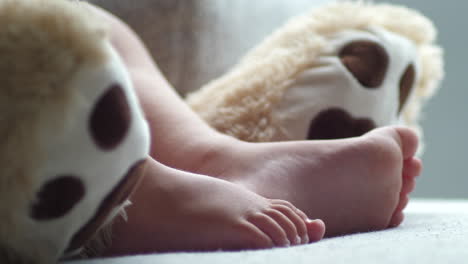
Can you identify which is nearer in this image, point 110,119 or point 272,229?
point 110,119

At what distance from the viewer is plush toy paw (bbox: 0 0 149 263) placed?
0.95 feet

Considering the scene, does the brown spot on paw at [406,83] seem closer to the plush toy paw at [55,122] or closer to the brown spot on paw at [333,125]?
the brown spot on paw at [333,125]

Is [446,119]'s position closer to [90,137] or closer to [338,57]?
[338,57]

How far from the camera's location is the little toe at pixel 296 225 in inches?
17.8

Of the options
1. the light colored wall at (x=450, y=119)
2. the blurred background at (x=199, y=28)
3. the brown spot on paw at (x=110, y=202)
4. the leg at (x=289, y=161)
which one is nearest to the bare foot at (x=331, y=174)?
the leg at (x=289, y=161)

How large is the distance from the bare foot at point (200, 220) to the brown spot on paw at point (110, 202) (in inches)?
3.8

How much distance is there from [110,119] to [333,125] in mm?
481

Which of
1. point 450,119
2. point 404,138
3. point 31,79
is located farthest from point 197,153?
point 450,119

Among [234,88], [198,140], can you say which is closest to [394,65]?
[234,88]

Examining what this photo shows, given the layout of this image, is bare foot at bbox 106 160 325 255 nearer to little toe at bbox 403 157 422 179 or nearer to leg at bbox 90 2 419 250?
leg at bbox 90 2 419 250

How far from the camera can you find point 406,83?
0.82m

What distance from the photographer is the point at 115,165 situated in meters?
0.32

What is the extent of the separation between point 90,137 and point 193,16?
27.2 inches

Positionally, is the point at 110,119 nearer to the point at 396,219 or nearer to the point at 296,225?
the point at 296,225
